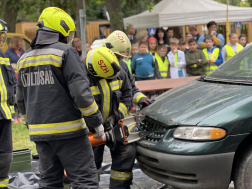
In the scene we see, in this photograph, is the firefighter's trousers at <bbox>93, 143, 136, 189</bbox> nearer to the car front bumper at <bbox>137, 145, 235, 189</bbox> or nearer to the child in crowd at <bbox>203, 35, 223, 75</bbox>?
the car front bumper at <bbox>137, 145, 235, 189</bbox>

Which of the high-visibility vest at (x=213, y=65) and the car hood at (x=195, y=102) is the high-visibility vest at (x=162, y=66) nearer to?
the high-visibility vest at (x=213, y=65)

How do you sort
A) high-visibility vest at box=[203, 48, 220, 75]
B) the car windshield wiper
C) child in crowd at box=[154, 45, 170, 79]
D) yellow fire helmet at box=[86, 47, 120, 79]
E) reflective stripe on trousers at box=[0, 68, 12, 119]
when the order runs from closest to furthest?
yellow fire helmet at box=[86, 47, 120, 79] < the car windshield wiper < reflective stripe on trousers at box=[0, 68, 12, 119] < child in crowd at box=[154, 45, 170, 79] < high-visibility vest at box=[203, 48, 220, 75]

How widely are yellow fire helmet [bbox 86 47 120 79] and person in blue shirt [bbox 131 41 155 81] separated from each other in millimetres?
5004

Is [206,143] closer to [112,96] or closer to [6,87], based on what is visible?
[112,96]

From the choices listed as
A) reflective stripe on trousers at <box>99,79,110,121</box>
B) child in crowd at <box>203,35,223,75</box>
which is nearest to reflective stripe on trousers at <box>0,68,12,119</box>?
reflective stripe on trousers at <box>99,79,110,121</box>

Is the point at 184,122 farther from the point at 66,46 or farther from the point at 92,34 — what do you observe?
the point at 92,34

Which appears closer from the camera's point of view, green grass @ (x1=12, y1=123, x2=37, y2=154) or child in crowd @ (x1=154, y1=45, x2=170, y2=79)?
green grass @ (x1=12, y1=123, x2=37, y2=154)

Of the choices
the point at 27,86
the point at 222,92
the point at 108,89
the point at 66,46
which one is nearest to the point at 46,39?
the point at 66,46

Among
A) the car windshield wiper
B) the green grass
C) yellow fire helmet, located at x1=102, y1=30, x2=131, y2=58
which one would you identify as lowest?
the green grass

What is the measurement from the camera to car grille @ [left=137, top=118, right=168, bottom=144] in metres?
3.44

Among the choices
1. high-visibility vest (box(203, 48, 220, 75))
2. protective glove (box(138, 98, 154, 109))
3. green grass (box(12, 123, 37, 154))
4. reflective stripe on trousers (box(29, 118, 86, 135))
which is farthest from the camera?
high-visibility vest (box(203, 48, 220, 75))

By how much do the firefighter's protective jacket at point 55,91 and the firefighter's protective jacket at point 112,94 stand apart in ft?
1.79

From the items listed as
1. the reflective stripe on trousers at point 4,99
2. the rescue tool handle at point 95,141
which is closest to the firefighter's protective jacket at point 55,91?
the rescue tool handle at point 95,141

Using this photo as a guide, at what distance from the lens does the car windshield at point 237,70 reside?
12.0 ft
